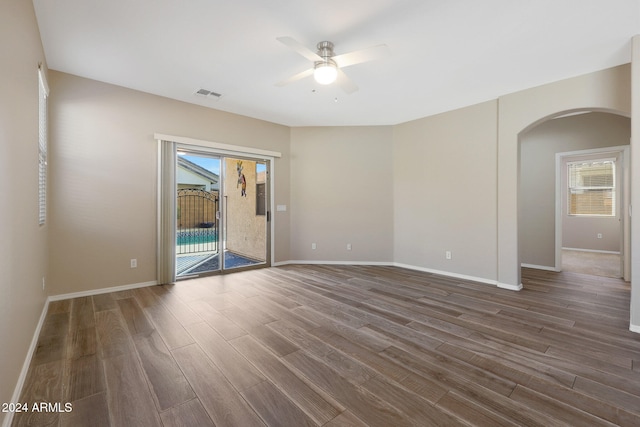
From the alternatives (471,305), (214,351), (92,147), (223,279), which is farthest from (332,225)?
(92,147)

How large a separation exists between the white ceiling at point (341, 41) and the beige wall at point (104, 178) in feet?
1.04

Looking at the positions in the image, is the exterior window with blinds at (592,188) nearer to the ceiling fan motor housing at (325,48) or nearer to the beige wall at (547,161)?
the beige wall at (547,161)

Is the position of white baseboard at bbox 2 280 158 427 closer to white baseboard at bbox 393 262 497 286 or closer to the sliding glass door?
the sliding glass door

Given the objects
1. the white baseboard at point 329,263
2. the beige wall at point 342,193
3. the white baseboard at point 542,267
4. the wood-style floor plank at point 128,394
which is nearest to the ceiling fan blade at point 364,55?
the wood-style floor plank at point 128,394

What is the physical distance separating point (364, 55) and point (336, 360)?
262cm

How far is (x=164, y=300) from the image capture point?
3.49 metres

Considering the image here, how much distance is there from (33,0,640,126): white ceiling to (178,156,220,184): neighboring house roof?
103 cm

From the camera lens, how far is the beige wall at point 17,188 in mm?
1551

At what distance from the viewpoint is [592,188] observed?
23.6 ft

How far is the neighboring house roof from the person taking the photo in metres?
4.51

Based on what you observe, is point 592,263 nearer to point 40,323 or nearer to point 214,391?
point 214,391

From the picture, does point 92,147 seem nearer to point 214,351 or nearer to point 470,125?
point 214,351

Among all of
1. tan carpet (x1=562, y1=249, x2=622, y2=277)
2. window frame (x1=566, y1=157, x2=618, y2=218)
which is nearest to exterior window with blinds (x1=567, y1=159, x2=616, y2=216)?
window frame (x1=566, y1=157, x2=618, y2=218)

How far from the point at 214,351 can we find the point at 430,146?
4724 mm
